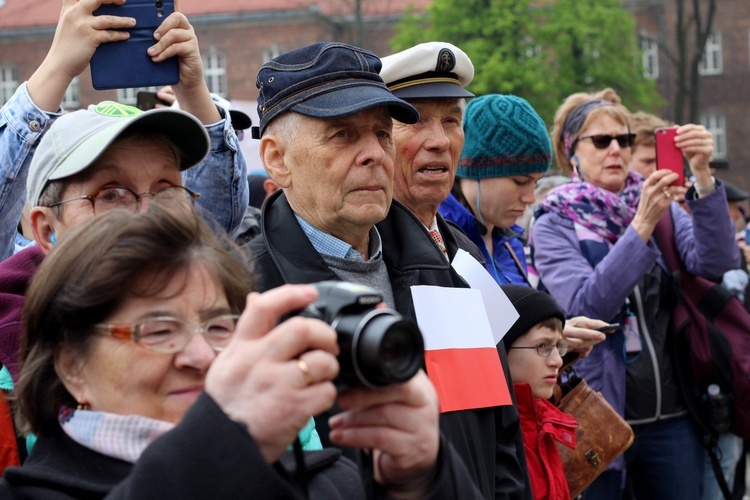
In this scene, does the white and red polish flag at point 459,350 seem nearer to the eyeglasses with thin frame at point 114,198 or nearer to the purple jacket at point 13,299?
the eyeglasses with thin frame at point 114,198

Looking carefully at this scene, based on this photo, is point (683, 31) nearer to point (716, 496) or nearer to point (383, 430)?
point (716, 496)

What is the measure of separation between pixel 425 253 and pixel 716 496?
2.89m

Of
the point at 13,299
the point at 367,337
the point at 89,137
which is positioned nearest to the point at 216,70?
the point at 89,137

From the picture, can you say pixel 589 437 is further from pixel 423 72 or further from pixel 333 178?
pixel 333 178

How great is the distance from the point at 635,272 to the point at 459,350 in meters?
1.86

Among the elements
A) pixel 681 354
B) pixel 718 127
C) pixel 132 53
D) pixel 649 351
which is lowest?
pixel 718 127

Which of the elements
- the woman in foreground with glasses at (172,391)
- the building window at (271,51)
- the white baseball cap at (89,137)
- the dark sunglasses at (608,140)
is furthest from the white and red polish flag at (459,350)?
the building window at (271,51)

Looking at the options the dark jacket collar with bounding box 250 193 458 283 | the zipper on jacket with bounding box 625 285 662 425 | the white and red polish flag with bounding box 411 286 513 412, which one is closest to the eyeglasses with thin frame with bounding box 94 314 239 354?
the dark jacket collar with bounding box 250 193 458 283

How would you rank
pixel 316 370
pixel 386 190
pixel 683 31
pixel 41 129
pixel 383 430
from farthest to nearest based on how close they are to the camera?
pixel 683 31 → pixel 386 190 → pixel 41 129 → pixel 383 430 → pixel 316 370

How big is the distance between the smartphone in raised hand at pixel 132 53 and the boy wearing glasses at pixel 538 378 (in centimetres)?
155

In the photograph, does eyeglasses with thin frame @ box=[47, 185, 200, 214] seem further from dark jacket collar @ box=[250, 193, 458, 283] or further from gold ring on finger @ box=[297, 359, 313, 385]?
gold ring on finger @ box=[297, 359, 313, 385]

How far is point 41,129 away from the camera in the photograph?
8.68 ft

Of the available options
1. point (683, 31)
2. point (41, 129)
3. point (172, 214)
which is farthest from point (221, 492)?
point (683, 31)

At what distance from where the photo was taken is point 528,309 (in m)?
3.65
